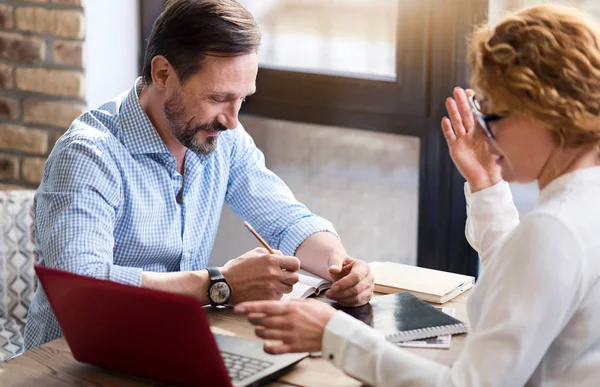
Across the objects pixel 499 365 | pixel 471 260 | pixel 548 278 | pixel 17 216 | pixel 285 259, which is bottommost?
pixel 471 260

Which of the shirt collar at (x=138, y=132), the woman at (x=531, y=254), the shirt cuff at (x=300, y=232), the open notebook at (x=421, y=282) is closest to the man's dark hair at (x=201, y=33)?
the shirt collar at (x=138, y=132)

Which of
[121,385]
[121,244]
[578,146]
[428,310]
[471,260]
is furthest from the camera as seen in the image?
[471,260]

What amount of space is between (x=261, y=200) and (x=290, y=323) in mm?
924

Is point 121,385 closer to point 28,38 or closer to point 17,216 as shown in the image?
point 17,216

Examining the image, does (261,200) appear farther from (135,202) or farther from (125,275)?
(125,275)

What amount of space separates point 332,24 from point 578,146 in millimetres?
1663

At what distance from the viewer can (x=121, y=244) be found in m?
1.89

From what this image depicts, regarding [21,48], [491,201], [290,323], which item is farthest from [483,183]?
[21,48]

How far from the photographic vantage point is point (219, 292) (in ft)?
5.64

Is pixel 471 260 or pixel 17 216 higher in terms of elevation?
pixel 17 216

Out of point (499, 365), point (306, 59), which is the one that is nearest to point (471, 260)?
point (306, 59)

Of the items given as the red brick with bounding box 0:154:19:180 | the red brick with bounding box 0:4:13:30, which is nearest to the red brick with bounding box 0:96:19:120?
the red brick with bounding box 0:154:19:180

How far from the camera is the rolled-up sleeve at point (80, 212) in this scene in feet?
5.52

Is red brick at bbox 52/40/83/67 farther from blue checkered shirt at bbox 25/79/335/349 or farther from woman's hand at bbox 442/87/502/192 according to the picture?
woman's hand at bbox 442/87/502/192
